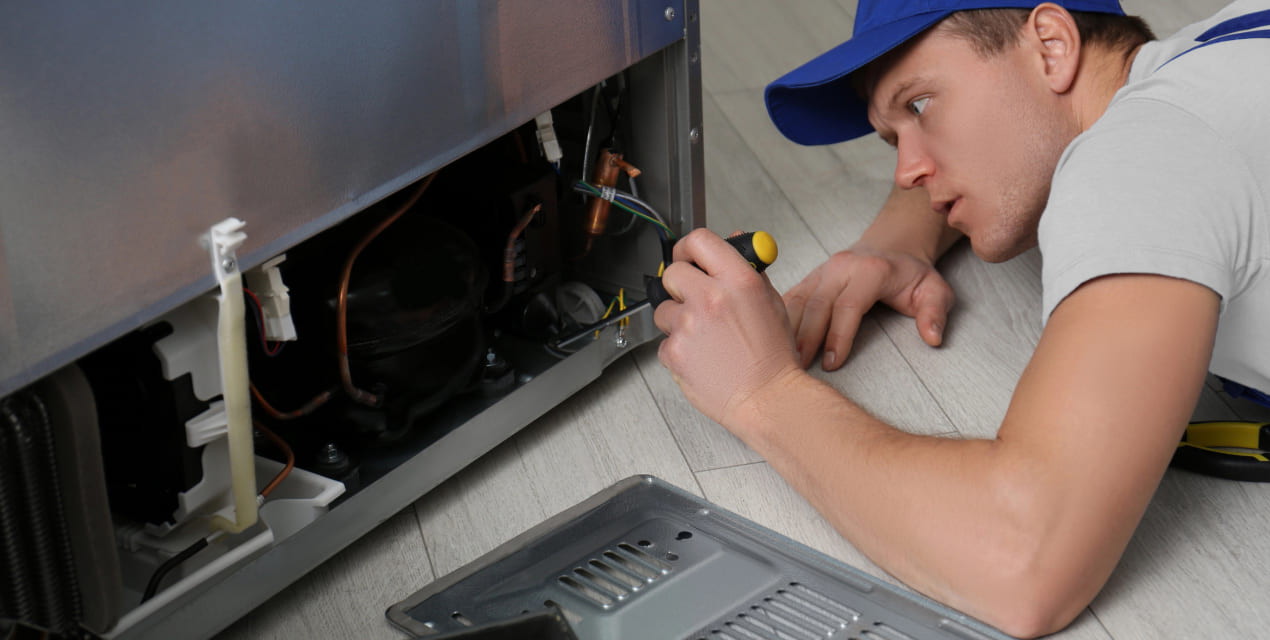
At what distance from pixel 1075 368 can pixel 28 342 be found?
0.69 m

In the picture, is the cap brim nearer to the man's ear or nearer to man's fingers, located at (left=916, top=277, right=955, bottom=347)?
the man's ear

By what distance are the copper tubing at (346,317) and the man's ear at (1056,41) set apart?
0.56 metres

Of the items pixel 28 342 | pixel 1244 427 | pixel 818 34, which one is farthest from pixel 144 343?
pixel 818 34

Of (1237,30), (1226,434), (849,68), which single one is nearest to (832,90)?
(849,68)

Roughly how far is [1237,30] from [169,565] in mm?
967

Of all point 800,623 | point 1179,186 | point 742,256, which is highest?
point 1179,186

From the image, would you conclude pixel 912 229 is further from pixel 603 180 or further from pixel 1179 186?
pixel 1179 186

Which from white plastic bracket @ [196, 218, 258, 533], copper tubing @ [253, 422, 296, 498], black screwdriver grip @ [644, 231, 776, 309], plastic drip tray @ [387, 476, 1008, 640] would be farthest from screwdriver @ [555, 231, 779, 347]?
white plastic bracket @ [196, 218, 258, 533]

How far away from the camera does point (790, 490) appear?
1144mm

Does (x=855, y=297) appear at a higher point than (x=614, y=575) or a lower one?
A: higher

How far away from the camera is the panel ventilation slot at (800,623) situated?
934mm

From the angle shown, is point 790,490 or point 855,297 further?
point 855,297

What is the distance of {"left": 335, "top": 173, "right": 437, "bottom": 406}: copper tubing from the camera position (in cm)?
96

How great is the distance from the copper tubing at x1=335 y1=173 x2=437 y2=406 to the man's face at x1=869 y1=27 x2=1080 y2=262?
0.46 meters
